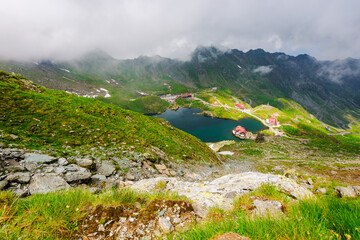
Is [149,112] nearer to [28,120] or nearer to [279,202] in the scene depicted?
[28,120]

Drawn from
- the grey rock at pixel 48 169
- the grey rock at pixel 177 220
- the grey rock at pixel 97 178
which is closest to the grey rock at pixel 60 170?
the grey rock at pixel 48 169

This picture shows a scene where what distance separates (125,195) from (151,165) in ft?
34.9

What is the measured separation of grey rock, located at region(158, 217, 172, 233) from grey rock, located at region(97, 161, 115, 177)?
839 centimetres

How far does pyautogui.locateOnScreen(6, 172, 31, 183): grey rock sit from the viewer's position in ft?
21.0

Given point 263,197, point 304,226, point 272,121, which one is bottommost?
point 263,197

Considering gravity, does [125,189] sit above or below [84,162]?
above

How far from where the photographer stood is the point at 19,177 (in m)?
6.64

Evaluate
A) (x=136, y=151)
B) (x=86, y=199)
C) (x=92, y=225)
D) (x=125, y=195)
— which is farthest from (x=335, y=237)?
(x=136, y=151)

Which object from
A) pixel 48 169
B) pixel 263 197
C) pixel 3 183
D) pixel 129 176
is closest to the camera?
pixel 263 197

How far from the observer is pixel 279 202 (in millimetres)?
3641

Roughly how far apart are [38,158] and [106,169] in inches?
155

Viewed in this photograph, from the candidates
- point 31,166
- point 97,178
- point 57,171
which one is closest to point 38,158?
point 31,166

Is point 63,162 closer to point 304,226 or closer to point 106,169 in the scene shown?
point 106,169

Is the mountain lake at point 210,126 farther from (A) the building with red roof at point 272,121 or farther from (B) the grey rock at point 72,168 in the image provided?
(B) the grey rock at point 72,168
